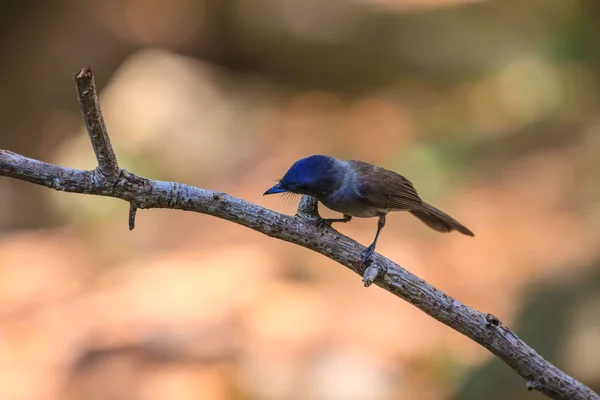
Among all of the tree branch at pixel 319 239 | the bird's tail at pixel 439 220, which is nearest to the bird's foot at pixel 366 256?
the tree branch at pixel 319 239

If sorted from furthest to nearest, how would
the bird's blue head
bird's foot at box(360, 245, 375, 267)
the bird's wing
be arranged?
the bird's wing → the bird's blue head → bird's foot at box(360, 245, 375, 267)

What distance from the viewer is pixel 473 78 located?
43.2ft

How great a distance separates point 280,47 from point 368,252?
Answer: 11247 millimetres

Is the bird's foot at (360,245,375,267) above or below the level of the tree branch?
above

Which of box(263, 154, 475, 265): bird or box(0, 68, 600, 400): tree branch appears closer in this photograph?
box(0, 68, 600, 400): tree branch

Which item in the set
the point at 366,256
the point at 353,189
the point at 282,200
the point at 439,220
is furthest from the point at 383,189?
the point at 366,256

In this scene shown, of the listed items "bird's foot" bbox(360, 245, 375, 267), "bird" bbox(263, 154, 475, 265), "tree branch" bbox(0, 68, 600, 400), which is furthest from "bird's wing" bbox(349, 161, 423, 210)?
"bird's foot" bbox(360, 245, 375, 267)

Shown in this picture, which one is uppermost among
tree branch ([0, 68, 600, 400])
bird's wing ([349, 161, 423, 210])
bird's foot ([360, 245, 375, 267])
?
bird's wing ([349, 161, 423, 210])

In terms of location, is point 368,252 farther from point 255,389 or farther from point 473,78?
point 473,78

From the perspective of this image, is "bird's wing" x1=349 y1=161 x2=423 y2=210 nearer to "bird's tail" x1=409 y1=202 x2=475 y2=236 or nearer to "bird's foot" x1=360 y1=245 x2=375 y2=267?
"bird's tail" x1=409 y1=202 x2=475 y2=236

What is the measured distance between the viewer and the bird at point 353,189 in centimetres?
372

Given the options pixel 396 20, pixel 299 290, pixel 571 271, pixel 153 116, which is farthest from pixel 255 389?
pixel 396 20

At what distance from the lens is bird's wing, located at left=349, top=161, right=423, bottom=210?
410 cm

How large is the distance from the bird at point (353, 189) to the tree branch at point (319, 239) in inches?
11.8
